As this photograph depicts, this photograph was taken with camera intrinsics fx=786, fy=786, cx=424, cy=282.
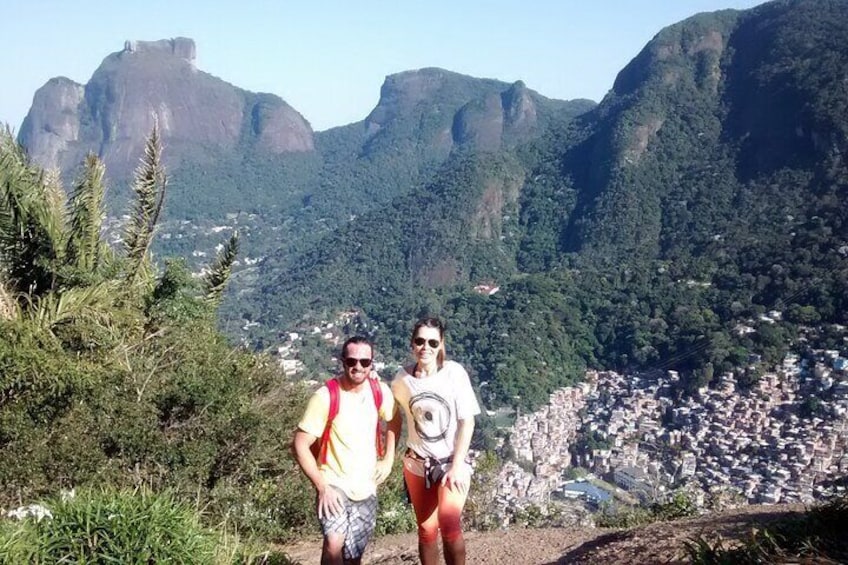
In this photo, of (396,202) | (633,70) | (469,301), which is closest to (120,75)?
(396,202)

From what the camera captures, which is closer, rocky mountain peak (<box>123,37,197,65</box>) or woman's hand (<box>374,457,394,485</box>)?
woman's hand (<box>374,457,394,485</box>)

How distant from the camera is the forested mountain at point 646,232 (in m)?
28.3

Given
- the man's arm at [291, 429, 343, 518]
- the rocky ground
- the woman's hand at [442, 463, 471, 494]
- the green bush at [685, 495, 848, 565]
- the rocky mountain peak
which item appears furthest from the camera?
the rocky mountain peak

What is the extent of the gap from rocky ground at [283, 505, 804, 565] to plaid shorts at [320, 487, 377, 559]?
48.8 inches

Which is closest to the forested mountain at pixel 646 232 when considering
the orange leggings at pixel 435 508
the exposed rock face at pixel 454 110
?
the orange leggings at pixel 435 508

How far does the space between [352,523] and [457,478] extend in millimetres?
408

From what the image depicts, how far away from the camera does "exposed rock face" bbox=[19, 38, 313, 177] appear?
10569 cm

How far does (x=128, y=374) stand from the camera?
5.76m

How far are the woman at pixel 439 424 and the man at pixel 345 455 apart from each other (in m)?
0.17

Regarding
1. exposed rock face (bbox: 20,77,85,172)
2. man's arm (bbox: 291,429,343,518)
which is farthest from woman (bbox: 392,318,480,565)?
exposed rock face (bbox: 20,77,85,172)

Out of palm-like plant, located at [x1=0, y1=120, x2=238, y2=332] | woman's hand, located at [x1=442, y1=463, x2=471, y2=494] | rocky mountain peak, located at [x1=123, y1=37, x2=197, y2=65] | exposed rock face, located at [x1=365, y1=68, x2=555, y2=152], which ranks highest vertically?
rocky mountain peak, located at [x1=123, y1=37, x2=197, y2=65]

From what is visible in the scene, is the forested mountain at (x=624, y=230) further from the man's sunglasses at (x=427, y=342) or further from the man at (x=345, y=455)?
the man at (x=345, y=455)

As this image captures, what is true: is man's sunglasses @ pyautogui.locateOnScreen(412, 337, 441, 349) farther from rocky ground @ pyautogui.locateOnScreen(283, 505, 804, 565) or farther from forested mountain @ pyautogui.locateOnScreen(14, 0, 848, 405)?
forested mountain @ pyautogui.locateOnScreen(14, 0, 848, 405)

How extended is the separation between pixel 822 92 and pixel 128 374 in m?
46.7
